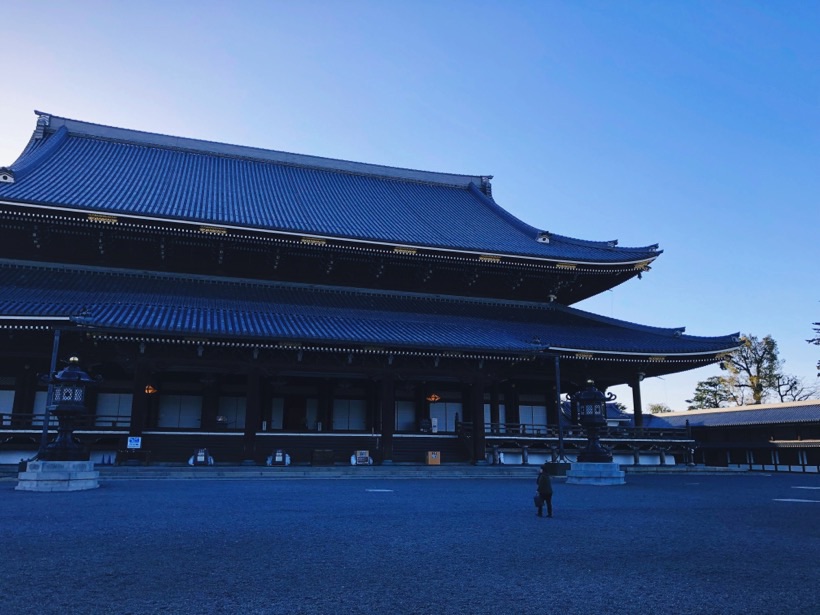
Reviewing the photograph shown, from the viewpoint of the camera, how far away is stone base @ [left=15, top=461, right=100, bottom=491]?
46.6ft

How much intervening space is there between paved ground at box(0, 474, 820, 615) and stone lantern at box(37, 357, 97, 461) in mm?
3272

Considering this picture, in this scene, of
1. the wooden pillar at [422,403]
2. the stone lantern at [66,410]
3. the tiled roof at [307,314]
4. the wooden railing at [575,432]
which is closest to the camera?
the stone lantern at [66,410]

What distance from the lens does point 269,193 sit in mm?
30500

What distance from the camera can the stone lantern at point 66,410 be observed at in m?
15.2

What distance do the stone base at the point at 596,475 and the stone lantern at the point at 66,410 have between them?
13.4 metres

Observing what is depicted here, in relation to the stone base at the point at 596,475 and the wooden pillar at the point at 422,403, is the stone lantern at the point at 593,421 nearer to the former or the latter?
the stone base at the point at 596,475

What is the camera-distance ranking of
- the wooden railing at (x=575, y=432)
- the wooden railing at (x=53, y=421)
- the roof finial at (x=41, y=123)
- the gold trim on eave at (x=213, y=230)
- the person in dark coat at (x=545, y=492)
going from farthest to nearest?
the roof finial at (x=41, y=123)
the wooden railing at (x=575, y=432)
the gold trim on eave at (x=213, y=230)
the wooden railing at (x=53, y=421)
the person in dark coat at (x=545, y=492)

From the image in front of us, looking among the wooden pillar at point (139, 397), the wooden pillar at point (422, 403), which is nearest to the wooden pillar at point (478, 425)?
the wooden pillar at point (422, 403)

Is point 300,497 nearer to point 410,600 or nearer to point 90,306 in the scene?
point 410,600

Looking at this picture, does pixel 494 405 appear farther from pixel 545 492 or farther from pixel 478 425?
pixel 545 492

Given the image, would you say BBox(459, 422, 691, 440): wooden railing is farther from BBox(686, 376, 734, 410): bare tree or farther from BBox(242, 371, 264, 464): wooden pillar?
BBox(686, 376, 734, 410): bare tree

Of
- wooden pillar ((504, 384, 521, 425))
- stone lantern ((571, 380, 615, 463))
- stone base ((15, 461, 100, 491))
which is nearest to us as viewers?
stone base ((15, 461, 100, 491))

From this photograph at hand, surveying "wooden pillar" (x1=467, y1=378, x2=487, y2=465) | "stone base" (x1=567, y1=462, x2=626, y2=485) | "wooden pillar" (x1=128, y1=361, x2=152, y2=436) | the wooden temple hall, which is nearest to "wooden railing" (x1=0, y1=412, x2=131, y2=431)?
the wooden temple hall

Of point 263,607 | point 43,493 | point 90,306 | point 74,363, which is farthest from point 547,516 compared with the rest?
point 90,306
